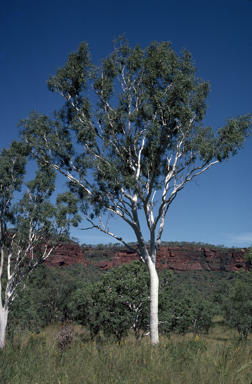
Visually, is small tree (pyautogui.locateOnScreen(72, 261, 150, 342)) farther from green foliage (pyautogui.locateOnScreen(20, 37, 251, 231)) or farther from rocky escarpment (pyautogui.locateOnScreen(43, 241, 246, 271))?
rocky escarpment (pyautogui.locateOnScreen(43, 241, 246, 271))

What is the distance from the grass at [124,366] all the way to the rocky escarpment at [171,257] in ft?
298

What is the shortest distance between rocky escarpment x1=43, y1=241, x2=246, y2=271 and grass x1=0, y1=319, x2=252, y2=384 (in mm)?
90786

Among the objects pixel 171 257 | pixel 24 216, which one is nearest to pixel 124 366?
pixel 24 216

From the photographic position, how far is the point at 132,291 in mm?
25047

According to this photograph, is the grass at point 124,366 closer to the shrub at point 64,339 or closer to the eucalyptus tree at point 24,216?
the shrub at point 64,339

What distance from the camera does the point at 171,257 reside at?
10525cm

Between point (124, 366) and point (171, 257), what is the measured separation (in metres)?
105

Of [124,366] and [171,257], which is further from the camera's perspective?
[171,257]

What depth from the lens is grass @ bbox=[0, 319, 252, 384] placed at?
13.4ft

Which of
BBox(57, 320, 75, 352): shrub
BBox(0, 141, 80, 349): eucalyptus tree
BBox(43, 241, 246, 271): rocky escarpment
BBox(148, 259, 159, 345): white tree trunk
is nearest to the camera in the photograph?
BBox(57, 320, 75, 352): shrub

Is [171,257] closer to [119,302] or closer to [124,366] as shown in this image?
[119,302]

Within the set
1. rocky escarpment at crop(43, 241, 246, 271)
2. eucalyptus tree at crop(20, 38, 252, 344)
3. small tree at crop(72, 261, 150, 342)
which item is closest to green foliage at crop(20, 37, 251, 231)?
eucalyptus tree at crop(20, 38, 252, 344)

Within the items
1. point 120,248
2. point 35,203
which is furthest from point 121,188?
point 120,248

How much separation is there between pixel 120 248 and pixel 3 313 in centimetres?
9530
